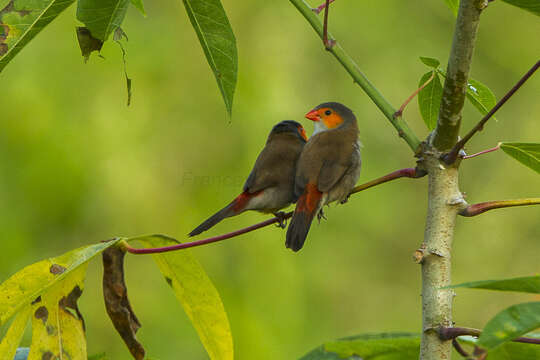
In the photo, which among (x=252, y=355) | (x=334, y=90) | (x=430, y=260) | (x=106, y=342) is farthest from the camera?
(x=334, y=90)

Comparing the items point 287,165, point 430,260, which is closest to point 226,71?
point 430,260

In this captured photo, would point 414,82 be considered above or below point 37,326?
above

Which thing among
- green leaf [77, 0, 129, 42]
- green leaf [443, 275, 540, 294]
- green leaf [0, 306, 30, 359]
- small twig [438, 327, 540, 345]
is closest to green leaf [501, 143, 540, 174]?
small twig [438, 327, 540, 345]

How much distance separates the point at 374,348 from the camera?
1.71 meters

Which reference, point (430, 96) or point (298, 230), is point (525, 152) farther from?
point (298, 230)

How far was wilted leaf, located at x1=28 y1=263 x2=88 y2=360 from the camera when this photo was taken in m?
1.62

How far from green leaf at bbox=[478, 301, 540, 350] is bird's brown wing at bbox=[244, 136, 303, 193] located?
2046 millimetres

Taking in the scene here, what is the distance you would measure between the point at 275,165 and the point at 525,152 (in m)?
1.71

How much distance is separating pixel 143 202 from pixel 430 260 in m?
4.78

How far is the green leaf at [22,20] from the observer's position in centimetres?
151

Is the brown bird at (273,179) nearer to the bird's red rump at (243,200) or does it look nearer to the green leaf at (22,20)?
the bird's red rump at (243,200)

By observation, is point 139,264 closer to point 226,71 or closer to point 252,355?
point 252,355

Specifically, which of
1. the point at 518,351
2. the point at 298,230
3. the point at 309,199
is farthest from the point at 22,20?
the point at 309,199

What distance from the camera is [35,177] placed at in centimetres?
539
